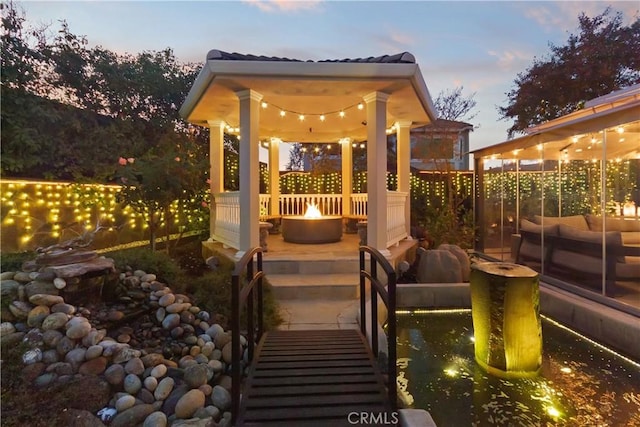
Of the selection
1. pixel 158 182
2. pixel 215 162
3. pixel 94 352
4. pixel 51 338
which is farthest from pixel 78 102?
pixel 94 352

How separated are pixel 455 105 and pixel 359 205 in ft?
26.2

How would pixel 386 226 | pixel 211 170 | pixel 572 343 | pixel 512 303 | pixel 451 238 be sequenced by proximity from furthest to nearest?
pixel 451 238 < pixel 211 170 < pixel 386 226 < pixel 572 343 < pixel 512 303

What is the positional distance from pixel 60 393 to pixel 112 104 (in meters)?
7.98

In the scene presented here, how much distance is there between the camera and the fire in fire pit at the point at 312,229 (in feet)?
22.1

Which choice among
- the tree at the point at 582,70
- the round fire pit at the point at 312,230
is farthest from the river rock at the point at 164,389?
the tree at the point at 582,70

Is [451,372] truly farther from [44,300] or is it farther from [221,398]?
[44,300]

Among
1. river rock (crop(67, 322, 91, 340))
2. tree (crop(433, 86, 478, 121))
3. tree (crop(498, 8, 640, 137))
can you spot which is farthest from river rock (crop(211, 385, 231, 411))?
tree (crop(433, 86, 478, 121))

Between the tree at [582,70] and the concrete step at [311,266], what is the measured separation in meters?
9.87

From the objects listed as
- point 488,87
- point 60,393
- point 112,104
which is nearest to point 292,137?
point 112,104

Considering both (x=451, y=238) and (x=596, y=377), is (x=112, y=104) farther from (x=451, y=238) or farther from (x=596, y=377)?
(x=596, y=377)

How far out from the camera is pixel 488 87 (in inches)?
520

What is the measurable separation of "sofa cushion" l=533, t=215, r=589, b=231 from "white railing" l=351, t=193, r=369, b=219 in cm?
387

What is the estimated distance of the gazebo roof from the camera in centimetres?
418
